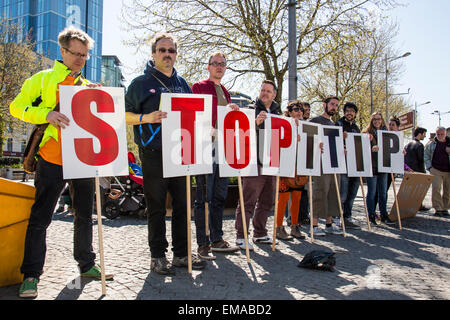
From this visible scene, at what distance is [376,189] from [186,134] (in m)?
5.13

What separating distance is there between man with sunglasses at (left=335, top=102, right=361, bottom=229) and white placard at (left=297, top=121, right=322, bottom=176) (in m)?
1.28

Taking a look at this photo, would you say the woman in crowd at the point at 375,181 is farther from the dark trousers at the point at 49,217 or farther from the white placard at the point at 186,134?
the dark trousers at the point at 49,217

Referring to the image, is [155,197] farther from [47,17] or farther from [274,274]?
[47,17]

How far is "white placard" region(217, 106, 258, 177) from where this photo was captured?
4.46m

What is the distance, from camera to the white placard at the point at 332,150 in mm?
6136

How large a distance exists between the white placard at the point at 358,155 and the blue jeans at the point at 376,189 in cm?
61

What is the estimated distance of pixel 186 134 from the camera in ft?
13.0

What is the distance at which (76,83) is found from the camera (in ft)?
11.5

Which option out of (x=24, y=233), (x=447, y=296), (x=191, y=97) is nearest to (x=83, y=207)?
(x=24, y=233)

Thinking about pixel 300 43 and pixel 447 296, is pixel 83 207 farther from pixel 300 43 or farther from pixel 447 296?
pixel 300 43

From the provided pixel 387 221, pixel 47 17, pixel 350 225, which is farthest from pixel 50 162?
pixel 47 17

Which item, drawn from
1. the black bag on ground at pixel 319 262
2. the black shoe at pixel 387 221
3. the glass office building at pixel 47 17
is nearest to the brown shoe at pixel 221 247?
the black bag on ground at pixel 319 262

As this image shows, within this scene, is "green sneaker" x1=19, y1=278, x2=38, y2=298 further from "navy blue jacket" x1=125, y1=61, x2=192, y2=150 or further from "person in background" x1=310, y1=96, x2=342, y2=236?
"person in background" x1=310, y1=96, x2=342, y2=236
